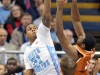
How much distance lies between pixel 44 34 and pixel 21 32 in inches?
140

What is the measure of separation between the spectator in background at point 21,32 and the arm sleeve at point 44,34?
3.31 m

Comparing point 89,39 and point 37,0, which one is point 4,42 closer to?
point 37,0

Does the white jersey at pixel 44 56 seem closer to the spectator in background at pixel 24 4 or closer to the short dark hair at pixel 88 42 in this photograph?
the short dark hair at pixel 88 42

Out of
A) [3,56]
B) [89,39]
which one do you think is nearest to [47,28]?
[89,39]

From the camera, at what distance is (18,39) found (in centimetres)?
959

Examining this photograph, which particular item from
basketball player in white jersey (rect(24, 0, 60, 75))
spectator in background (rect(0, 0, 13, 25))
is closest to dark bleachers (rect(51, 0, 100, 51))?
spectator in background (rect(0, 0, 13, 25))

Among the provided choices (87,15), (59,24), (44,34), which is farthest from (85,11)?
(59,24)

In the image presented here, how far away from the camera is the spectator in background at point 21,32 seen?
9.56 meters

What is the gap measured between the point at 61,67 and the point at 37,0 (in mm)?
4939

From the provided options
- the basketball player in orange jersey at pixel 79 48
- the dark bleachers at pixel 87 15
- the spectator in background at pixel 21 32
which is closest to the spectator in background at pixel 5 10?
the spectator in background at pixel 21 32

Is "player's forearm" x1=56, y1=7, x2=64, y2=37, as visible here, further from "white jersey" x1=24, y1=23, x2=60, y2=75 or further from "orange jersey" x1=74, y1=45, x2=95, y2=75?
"white jersey" x1=24, y1=23, x2=60, y2=75

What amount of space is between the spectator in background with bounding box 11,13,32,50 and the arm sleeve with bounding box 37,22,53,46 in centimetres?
331

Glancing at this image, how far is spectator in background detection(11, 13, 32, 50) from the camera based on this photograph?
9.56 metres

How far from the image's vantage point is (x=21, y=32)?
9672 millimetres
